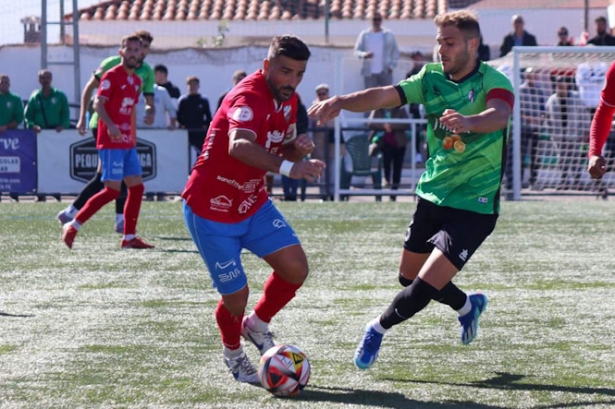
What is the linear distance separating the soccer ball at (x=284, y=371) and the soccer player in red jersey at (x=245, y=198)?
0.71 ft

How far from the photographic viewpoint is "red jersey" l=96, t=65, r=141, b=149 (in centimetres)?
1116

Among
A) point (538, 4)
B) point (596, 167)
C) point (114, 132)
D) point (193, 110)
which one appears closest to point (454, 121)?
point (596, 167)

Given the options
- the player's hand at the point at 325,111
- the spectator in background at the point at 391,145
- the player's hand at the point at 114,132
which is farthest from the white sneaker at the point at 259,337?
the spectator in background at the point at 391,145

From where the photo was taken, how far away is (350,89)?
20.9 meters

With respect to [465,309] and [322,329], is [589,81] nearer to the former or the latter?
[322,329]

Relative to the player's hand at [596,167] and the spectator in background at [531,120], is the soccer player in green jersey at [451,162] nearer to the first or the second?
the player's hand at [596,167]

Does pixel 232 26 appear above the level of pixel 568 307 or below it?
above

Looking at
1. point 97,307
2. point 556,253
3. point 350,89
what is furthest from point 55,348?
point 350,89

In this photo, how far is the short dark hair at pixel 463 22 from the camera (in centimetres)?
585

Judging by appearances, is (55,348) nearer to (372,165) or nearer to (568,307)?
(568,307)

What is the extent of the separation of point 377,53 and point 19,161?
6171mm

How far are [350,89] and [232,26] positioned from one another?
8930 millimetres

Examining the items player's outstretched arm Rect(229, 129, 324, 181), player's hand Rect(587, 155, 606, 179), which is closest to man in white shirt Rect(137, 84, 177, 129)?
player's hand Rect(587, 155, 606, 179)

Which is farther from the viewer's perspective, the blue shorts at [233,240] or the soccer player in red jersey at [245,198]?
the blue shorts at [233,240]
